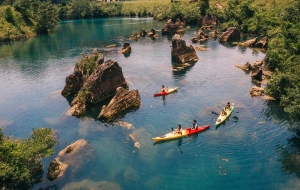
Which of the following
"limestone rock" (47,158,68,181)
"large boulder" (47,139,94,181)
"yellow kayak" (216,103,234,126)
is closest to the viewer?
"limestone rock" (47,158,68,181)

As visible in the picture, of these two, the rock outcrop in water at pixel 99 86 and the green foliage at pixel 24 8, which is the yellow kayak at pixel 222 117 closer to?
the rock outcrop in water at pixel 99 86

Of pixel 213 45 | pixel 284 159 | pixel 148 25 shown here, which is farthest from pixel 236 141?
pixel 148 25

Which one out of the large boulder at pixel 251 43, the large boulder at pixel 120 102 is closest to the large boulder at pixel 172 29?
the large boulder at pixel 251 43

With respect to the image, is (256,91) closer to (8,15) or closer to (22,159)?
(22,159)

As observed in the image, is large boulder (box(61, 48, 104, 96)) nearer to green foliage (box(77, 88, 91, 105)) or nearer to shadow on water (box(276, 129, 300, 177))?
green foliage (box(77, 88, 91, 105))

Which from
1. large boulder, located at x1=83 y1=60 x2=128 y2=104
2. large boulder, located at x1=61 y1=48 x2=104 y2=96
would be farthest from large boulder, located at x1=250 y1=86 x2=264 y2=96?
large boulder, located at x1=61 y1=48 x2=104 y2=96

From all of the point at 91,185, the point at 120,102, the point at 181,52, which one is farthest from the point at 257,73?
the point at 91,185
